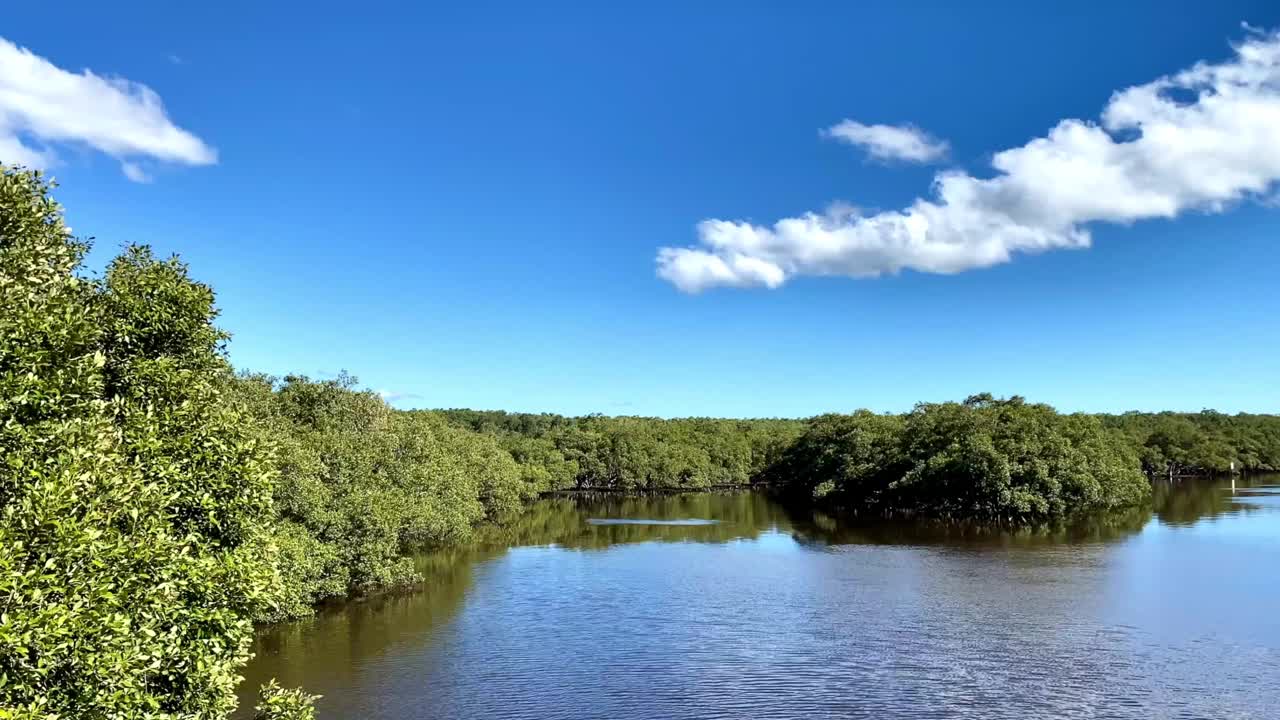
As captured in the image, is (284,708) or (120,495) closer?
(120,495)

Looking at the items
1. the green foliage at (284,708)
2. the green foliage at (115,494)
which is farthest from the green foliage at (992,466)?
the green foliage at (115,494)

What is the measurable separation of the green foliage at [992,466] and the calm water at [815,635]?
575 inches

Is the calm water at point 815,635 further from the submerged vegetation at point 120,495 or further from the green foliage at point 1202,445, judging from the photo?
the green foliage at point 1202,445

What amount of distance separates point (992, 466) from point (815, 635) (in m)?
48.7

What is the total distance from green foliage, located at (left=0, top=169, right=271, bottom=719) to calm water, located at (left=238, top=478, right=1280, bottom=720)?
49.0 feet

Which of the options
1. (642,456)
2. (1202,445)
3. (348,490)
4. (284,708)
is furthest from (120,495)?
(1202,445)

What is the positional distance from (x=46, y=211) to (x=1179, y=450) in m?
163

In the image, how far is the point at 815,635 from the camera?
35.9 meters

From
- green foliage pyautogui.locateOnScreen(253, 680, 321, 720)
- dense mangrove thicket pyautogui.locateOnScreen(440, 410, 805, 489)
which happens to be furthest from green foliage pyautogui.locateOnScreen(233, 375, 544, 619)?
dense mangrove thicket pyautogui.locateOnScreen(440, 410, 805, 489)

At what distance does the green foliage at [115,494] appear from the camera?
1030cm

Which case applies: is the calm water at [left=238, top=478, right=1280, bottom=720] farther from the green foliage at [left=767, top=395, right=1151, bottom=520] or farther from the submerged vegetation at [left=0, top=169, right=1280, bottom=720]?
the green foliage at [left=767, top=395, right=1151, bottom=520]

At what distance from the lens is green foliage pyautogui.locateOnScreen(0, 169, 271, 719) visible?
10297mm

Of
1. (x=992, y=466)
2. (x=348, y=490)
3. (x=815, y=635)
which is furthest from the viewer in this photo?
(x=992, y=466)

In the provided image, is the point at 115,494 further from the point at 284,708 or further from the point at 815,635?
the point at 815,635
